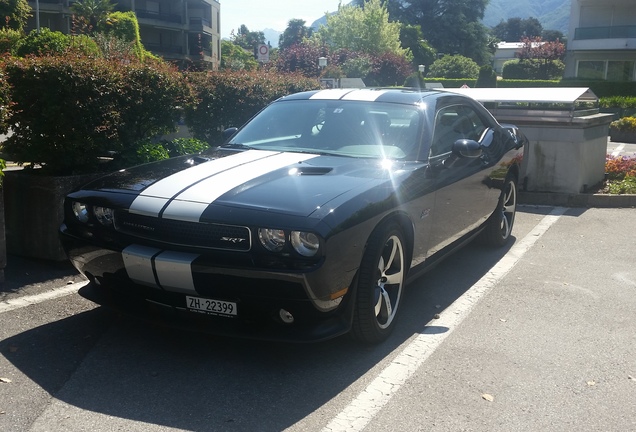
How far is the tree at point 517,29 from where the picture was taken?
5812 inches

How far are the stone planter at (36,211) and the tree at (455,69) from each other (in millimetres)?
58431

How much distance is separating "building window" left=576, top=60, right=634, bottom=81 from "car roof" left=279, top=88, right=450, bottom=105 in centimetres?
4213

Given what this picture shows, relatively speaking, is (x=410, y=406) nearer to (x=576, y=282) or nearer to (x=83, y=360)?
(x=83, y=360)

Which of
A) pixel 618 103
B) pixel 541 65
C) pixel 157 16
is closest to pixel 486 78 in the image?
pixel 618 103

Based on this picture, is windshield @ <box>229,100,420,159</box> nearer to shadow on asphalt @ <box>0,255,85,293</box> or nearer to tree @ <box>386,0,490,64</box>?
shadow on asphalt @ <box>0,255,85,293</box>

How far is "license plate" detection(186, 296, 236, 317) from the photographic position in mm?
4000

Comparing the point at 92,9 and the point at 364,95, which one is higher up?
the point at 92,9

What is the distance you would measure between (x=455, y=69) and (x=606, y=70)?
19441mm

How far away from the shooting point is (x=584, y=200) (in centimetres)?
981

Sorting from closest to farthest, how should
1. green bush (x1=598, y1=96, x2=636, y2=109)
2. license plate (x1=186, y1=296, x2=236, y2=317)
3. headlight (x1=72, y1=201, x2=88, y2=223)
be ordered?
license plate (x1=186, y1=296, x2=236, y2=317), headlight (x1=72, y1=201, x2=88, y2=223), green bush (x1=598, y1=96, x2=636, y2=109)

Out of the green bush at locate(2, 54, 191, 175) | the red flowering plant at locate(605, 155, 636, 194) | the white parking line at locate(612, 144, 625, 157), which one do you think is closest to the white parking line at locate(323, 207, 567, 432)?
the green bush at locate(2, 54, 191, 175)

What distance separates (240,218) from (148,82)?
3553mm

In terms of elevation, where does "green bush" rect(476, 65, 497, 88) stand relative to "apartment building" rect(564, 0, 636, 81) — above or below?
below

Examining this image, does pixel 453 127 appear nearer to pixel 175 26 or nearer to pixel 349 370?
pixel 349 370
